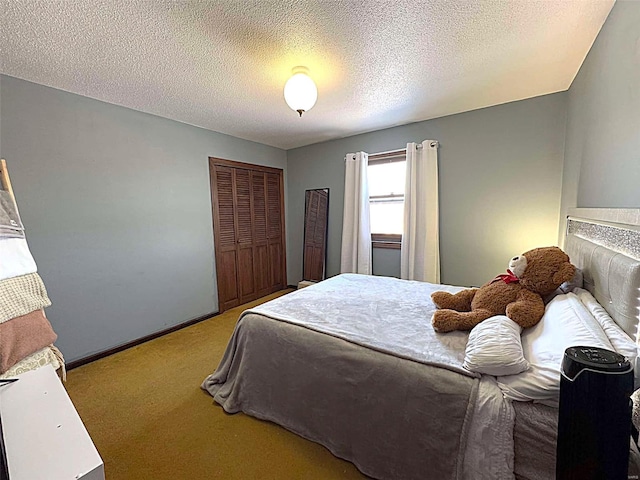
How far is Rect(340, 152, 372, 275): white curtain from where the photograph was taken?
372cm

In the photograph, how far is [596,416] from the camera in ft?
2.21

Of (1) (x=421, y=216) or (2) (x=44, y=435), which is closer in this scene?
(2) (x=44, y=435)

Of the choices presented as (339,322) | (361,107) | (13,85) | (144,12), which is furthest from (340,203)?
(13,85)

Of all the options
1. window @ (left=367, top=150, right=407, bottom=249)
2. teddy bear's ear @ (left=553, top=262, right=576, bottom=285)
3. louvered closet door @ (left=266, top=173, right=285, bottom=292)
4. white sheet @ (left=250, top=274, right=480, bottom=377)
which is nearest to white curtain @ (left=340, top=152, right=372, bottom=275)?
window @ (left=367, top=150, right=407, bottom=249)

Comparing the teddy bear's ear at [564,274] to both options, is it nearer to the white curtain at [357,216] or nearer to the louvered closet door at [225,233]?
the white curtain at [357,216]

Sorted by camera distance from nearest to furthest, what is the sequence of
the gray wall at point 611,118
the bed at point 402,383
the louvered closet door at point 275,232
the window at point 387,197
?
1. the bed at point 402,383
2. the gray wall at point 611,118
3. the window at point 387,197
4. the louvered closet door at point 275,232

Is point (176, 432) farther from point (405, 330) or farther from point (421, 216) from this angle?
point (421, 216)

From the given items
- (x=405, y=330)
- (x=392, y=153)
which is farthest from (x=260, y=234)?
(x=405, y=330)

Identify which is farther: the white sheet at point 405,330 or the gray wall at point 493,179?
the gray wall at point 493,179

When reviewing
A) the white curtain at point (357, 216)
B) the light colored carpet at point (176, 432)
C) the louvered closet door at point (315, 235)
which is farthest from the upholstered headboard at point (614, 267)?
the louvered closet door at point (315, 235)

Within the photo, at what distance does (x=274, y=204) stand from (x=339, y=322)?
3023mm

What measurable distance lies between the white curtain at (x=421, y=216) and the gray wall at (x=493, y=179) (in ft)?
0.36

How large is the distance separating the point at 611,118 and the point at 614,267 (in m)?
0.88

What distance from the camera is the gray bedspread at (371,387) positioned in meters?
1.13
